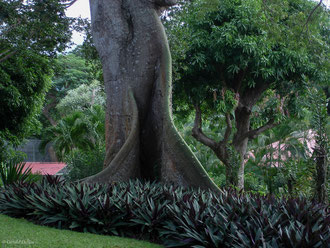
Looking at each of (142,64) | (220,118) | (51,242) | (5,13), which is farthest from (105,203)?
(220,118)

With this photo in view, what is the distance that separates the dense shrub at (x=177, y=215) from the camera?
3885 millimetres

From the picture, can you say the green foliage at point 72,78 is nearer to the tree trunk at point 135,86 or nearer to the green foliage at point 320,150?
the tree trunk at point 135,86

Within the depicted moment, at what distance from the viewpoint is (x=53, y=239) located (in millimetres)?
4473

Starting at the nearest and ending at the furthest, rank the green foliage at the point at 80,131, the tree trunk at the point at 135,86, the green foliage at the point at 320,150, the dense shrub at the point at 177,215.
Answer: the dense shrub at the point at 177,215
the green foliage at the point at 320,150
the tree trunk at the point at 135,86
the green foliage at the point at 80,131

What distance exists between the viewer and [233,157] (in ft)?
34.4

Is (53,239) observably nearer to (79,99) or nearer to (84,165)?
(84,165)

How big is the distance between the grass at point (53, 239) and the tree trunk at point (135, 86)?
2.03 m

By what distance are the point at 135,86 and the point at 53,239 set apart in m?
4.18

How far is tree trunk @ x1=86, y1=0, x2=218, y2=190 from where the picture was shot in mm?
7188

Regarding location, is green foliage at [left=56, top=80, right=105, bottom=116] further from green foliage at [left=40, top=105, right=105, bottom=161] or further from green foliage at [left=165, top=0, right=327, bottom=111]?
green foliage at [left=165, top=0, right=327, bottom=111]

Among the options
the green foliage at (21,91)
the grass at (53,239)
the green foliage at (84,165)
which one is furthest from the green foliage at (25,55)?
the grass at (53,239)

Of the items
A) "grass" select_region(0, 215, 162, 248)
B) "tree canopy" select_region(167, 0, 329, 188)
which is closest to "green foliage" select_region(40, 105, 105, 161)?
"tree canopy" select_region(167, 0, 329, 188)

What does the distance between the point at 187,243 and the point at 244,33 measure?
9744 millimetres

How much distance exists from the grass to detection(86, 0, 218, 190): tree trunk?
80.0 inches
